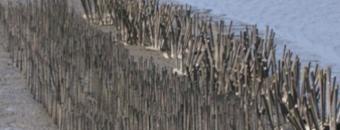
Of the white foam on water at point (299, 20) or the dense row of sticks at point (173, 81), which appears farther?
the white foam on water at point (299, 20)

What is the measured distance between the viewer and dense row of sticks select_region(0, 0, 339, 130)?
372 centimetres

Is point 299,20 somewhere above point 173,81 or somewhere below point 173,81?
below

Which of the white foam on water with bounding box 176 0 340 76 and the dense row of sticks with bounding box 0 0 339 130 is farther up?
the dense row of sticks with bounding box 0 0 339 130

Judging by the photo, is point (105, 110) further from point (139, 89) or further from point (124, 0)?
point (124, 0)

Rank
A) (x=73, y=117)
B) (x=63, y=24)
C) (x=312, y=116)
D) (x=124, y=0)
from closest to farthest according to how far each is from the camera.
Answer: (x=312, y=116) < (x=73, y=117) < (x=63, y=24) < (x=124, y=0)

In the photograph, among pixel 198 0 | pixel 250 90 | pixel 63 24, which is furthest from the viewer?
pixel 198 0

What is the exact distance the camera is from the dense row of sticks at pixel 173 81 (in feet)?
12.2

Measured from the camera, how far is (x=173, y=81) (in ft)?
14.0

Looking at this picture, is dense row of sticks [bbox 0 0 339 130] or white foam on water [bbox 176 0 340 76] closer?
dense row of sticks [bbox 0 0 339 130]

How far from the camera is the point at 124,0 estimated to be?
24.8ft

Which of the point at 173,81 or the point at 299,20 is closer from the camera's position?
the point at 173,81

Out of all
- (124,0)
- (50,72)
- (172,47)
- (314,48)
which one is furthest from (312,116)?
(124,0)

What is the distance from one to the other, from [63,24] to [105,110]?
89.3 inches

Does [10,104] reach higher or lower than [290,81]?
lower
